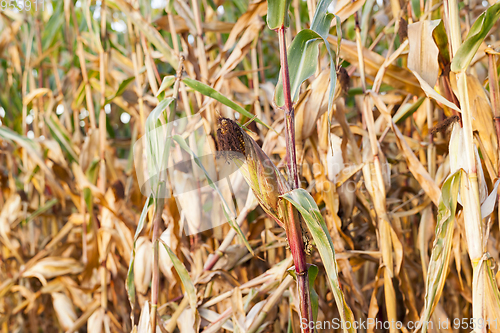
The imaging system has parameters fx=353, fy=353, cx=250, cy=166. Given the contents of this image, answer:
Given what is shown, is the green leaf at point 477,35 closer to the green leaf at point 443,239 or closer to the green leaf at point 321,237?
the green leaf at point 443,239

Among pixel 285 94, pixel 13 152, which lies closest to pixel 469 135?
pixel 285 94

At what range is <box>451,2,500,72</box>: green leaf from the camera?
419 millimetres

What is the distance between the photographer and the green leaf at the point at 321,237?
1.23 feet

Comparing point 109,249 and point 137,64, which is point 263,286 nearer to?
point 109,249

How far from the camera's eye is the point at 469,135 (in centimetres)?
43

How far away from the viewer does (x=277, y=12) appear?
1.33 feet

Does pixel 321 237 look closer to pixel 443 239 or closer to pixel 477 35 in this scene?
pixel 443 239

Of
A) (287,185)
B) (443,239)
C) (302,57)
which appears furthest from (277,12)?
(443,239)

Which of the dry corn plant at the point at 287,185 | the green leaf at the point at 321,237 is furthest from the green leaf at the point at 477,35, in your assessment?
the green leaf at the point at 321,237

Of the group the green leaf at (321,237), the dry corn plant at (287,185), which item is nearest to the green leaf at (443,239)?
the dry corn plant at (287,185)

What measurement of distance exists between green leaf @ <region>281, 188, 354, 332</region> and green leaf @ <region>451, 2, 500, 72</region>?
0.86ft

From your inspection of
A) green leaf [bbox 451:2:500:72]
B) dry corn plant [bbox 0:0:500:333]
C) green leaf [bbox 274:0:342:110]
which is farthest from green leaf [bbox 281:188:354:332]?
green leaf [bbox 451:2:500:72]

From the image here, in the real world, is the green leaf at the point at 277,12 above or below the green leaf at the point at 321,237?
above

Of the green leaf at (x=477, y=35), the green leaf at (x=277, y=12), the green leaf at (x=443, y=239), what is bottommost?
the green leaf at (x=443, y=239)
